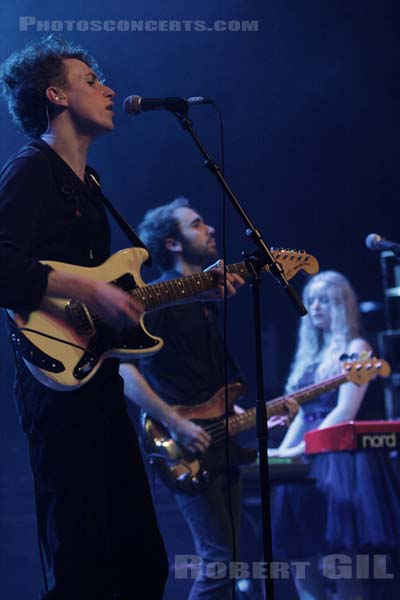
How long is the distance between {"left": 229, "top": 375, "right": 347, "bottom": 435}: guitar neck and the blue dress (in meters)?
0.34

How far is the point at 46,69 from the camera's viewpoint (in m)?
2.59

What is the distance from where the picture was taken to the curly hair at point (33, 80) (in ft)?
8.43

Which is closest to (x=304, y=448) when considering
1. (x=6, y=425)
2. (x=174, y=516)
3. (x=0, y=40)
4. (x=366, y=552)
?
(x=366, y=552)

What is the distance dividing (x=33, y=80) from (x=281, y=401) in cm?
223

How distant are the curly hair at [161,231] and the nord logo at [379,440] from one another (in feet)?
4.51

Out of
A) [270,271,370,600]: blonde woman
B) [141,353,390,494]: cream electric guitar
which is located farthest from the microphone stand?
[270,271,370,600]: blonde woman

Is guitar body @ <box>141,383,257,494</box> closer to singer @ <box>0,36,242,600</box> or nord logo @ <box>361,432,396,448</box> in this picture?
nord logo @ <box>361,432,396,448</box>

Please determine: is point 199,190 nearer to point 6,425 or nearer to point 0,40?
point 0,40

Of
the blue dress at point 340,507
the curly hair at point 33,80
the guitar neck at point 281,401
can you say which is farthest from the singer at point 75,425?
the blue dress at point 340,507

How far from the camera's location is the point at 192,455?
3.51 m

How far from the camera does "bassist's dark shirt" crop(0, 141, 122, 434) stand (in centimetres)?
203

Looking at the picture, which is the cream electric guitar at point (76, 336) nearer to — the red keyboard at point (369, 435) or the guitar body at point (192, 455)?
the guitar body at point (192, 455)

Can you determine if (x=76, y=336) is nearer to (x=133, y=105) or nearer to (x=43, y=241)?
(x=43, y=241)

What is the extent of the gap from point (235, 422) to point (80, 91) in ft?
6.24
